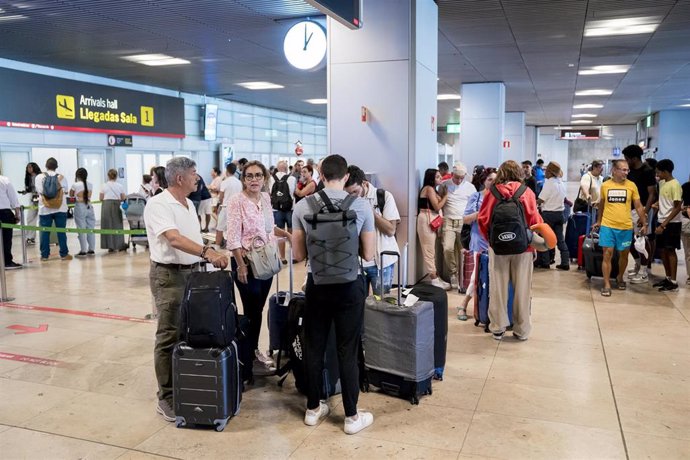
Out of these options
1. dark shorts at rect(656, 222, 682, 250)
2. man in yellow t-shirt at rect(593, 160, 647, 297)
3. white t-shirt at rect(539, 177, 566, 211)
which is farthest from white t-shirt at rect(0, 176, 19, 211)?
dark shorts at rect(656, 222, 682, 250)

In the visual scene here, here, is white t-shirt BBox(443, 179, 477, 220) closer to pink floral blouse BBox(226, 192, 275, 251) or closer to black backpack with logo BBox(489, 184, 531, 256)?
black backpack with logo BBox(489, 184, 531, 256)

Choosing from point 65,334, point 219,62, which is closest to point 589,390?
point 65,334

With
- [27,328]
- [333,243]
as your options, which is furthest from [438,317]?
[27,328]

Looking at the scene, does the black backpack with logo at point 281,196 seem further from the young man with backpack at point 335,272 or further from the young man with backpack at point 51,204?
the young man with backpack at point 335,272

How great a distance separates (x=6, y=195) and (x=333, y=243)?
25.8ft

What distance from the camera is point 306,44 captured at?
8.74 metres

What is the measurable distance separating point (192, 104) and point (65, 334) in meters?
15.6

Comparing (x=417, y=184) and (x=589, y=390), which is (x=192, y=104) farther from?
(x=589, y=390)

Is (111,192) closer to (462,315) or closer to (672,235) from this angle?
(462,315)

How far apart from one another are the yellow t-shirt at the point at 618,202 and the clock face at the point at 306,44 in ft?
13.9

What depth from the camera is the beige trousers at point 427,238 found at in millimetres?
7387

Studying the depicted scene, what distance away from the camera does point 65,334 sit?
5.80 meters

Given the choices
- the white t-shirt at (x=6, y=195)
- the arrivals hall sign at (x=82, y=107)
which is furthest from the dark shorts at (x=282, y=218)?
the arrivals hall sign at (x=82, y=107)

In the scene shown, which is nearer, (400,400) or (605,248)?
(400,400)
